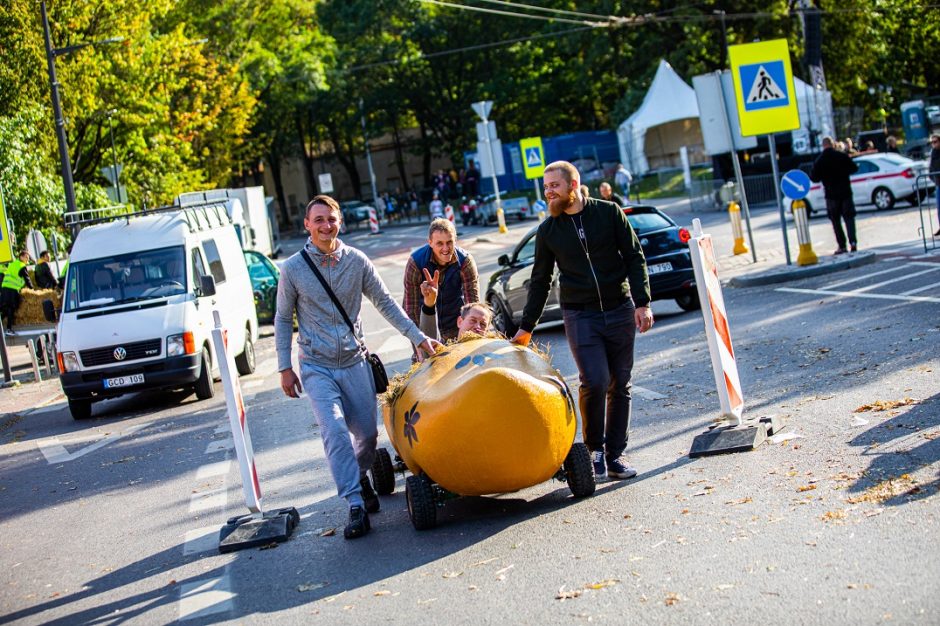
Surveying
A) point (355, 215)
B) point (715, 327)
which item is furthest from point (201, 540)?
point (355, 215)

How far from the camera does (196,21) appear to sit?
173 feet

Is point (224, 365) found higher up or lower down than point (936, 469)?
higher up

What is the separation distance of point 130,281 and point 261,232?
24.0 meters

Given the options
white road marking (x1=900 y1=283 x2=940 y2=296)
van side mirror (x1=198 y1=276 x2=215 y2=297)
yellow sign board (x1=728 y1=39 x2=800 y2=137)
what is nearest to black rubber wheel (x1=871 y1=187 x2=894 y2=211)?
yellow sign board (x1=728 y1=39 x2=800 y2=137)

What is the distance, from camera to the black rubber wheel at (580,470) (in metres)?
7.38

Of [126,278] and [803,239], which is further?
[803,239]

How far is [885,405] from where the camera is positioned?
28.5ft

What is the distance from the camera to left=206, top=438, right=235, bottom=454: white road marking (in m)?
11.8

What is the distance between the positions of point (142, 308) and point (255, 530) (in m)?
9.34

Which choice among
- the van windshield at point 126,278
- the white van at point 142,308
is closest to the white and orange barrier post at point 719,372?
the white van at point 142,308

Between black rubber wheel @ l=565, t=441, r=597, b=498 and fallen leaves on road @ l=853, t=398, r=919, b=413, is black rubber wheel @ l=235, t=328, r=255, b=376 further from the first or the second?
black rubber wheel @ l=565, t=441, r=597, b=498

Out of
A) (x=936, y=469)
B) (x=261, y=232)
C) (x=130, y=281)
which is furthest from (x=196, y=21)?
(x=936, y=469)

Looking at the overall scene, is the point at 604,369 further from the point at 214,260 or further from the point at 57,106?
the point at 57,106

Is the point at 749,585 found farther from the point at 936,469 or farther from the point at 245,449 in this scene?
the point at 245,449
